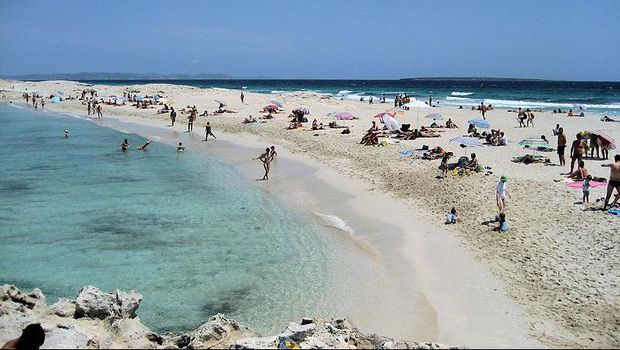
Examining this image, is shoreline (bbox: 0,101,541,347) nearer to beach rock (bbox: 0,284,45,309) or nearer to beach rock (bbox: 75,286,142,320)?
beach rock (bbox: 75,286,142,320)

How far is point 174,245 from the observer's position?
1234cm

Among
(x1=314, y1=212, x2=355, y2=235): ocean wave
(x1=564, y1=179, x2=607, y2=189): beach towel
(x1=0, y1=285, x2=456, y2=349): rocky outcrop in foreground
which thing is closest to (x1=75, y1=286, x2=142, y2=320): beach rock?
(x1=0, y1=285, x2=456, y2=349): rocky outcrop in foreground

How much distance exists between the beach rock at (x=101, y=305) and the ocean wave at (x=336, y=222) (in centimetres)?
669

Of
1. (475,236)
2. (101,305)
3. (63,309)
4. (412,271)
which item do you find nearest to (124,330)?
(101,305)

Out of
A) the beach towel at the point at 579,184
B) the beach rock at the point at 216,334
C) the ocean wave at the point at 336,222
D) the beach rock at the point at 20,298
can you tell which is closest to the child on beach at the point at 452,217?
the ocean wave at the point at 336,222

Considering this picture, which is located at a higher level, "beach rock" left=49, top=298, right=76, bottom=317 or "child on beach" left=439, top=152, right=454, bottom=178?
"child on beach" left=439, top=152, right=454, bottom=178

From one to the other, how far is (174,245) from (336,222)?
15.2 ft

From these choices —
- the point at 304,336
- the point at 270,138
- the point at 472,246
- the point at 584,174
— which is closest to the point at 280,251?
the point at 472,246

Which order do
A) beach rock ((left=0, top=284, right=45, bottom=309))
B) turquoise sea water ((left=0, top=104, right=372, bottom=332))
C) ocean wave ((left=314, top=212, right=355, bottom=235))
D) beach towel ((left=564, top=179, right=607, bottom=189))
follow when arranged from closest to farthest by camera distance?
beach rock ((left=0, top=284, right=45, bottom=309)), turquoise sea water ((left=0, top=104, right=372, bottom=332)), ocean wave ((left=314, top=212, right=355, bottom=235)), beach towel ((left=564, top=179, right=607, bottom=189))

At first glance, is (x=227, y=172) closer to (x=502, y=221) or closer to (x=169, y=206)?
(x=169, y=206)

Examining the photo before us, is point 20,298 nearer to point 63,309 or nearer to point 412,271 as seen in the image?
point 63,309

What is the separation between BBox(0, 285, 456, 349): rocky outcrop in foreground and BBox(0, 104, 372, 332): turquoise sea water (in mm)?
1107

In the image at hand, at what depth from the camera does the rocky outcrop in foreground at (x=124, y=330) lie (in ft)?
19.7

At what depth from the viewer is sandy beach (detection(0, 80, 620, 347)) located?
766cm
